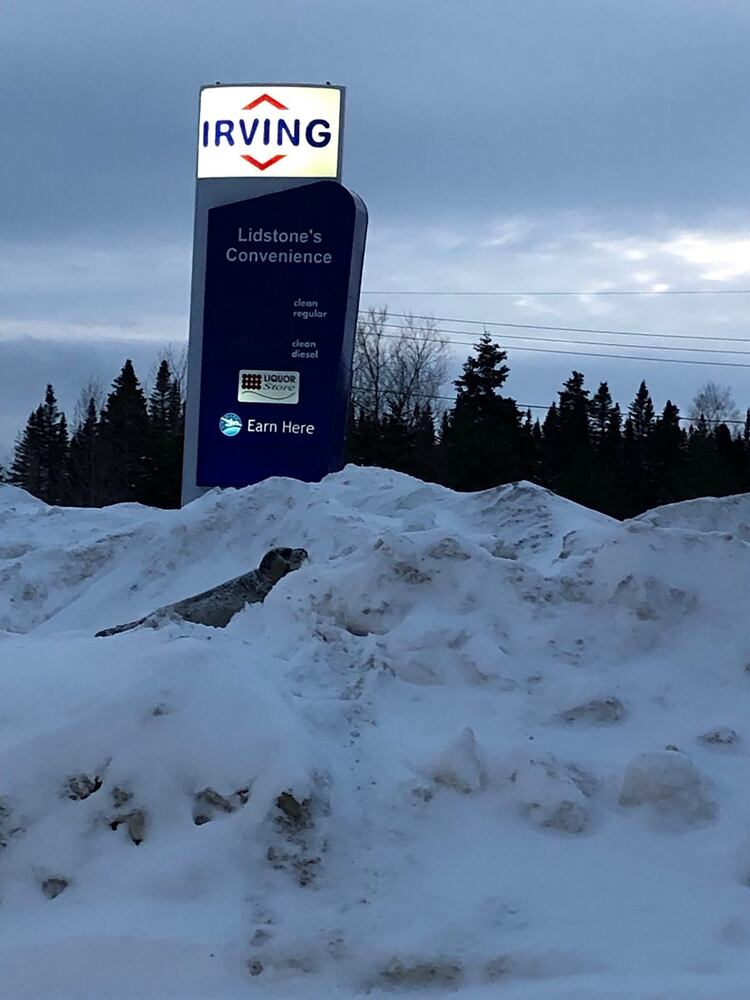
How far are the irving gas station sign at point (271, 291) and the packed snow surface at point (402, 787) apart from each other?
7.44 meters

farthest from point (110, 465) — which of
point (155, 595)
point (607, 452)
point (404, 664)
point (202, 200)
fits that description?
point (404, 664)

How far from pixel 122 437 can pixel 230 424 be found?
37557 millimetres

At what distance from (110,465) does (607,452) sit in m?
20.1

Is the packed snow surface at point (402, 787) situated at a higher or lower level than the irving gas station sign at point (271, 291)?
lower

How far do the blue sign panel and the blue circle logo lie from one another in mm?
13

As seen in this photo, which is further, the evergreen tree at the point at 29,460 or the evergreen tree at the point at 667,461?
the evergreen tree at the point at 29,460

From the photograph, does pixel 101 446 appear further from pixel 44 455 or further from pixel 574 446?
pixel 574 446

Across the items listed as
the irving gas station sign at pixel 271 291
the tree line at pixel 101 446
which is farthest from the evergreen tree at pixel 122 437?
the irving gas station sign at pixel 271 291

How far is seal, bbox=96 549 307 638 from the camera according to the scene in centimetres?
662

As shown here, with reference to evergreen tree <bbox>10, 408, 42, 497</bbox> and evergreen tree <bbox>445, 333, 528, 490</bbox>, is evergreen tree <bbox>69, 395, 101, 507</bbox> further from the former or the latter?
evergreen tree <bbox>445, 333, 528, 490</bbox>

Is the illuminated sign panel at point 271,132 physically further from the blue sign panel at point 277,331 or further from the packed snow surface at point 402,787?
the packed snow surface at point 402,787

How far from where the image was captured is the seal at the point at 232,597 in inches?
261

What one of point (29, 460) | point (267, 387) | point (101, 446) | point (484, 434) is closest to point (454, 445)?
point (484, 434)

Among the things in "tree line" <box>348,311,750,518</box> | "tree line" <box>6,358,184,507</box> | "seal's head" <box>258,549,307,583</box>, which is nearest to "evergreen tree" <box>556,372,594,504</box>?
"tree line" <box>348,311,750,518</box>
